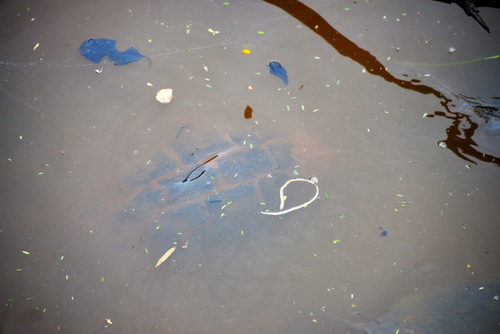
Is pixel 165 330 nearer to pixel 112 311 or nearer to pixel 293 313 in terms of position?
pixel 112 311

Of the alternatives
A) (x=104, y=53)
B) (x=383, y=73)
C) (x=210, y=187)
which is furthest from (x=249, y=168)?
(x=104, y=53)

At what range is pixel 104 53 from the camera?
7.97 feet

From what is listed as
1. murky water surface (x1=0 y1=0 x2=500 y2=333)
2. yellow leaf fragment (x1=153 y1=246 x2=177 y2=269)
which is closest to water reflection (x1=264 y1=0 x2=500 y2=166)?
murky water surface (x1=0 y1=0 x2=500 y2=333)

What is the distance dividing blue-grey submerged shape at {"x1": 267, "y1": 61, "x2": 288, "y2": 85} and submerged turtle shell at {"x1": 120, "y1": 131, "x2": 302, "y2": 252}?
488 mm

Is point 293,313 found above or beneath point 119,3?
beneath

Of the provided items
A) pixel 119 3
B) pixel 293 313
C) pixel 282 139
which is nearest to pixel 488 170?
pixel 282 139

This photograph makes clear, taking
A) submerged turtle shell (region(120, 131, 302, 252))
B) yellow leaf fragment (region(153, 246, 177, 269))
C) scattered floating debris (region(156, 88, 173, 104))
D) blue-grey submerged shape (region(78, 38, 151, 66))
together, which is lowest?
yellow leaf fragment (region(153, 246, 177, 269))

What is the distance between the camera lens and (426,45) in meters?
2.48

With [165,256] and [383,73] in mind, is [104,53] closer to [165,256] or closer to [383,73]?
[165,256]

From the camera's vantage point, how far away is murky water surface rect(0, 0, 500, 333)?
2.19 metres

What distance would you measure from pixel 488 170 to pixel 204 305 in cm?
226

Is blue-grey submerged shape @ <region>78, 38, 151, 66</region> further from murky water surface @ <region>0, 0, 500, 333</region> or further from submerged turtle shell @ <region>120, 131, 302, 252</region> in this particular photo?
submerged turtle shell @ <region>120, 131, 302, 252</region>

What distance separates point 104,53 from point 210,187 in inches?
51.3

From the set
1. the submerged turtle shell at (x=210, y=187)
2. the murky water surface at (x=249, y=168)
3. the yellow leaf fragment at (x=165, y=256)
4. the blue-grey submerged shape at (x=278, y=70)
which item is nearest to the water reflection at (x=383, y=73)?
the murky water surface at (x=249, y=168)
